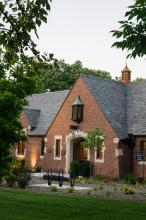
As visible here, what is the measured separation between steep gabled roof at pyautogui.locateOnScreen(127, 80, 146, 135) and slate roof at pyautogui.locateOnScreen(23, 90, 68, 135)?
25.7 ft

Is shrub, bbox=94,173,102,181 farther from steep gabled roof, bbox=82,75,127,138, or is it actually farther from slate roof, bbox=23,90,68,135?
slate roof, bbox=23,90,68,135

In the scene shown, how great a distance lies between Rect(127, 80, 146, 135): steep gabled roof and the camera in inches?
1251

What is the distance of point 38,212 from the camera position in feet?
40.4

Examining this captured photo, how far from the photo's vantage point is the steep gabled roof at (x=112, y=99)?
32.6 meters

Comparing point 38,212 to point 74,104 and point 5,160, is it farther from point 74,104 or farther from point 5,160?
point 74,104

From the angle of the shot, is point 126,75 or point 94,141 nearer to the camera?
point 94,141

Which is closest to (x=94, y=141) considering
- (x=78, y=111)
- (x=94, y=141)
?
(x=94, y=141)

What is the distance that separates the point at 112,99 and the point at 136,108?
2.17 metres

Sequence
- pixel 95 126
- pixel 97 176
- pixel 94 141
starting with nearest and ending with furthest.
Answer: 1. pixel 94 141
2. pixel 97 176
3. pixel 95 126

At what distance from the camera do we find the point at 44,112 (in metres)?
42.4

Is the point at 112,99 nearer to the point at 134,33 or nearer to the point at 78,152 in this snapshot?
the point at 78,152

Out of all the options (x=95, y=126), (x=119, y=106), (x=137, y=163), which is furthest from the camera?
(x=119, y=106)

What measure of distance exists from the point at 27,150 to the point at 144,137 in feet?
44.3

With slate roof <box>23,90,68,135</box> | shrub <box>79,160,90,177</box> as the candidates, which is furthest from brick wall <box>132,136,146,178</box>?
slate roof <box>23,90,68,135</box>
